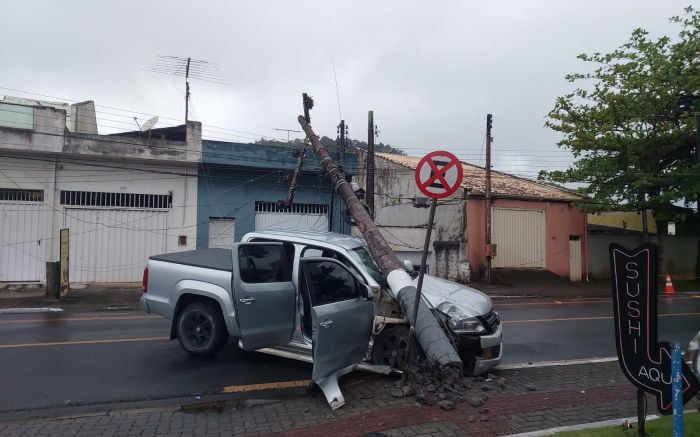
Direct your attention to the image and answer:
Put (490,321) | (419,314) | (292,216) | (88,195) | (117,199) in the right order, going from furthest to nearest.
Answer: (292,216), (117,199), (88,195), (490,321), (419,314)

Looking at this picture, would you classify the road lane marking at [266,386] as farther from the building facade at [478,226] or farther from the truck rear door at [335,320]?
the building facade at [478,226]

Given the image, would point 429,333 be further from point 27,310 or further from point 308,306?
point 27,310

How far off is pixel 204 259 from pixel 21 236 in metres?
12.9

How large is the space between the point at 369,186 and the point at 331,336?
12.7 meters

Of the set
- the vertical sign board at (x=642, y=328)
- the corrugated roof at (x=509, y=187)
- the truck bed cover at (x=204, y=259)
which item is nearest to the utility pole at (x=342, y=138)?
the corrugated roof at (x=509, y=187)

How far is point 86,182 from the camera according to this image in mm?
17750

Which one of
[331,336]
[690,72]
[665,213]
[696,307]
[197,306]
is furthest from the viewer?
[665,213]

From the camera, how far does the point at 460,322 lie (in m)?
6.21

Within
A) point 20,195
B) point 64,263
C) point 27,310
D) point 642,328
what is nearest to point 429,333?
point 642,328

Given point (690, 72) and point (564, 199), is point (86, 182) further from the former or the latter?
point (690, 72)

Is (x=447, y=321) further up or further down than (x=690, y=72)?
further down

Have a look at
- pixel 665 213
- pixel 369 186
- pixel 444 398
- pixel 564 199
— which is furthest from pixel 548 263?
pixel 444 398

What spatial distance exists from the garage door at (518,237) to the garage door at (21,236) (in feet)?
58.9

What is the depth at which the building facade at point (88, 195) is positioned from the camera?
55.5 feet
